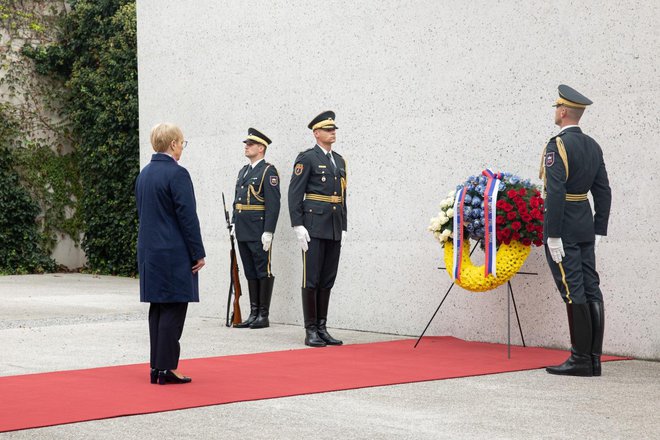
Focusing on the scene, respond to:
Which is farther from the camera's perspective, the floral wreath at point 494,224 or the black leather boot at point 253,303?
the black leather boot at point 253,303

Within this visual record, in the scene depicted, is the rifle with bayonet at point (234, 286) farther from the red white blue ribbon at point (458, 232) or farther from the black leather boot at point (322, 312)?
the red white blue ribbon at point (458, 232)

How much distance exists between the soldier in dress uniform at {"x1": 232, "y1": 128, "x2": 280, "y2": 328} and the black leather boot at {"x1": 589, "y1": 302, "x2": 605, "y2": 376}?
370 cm

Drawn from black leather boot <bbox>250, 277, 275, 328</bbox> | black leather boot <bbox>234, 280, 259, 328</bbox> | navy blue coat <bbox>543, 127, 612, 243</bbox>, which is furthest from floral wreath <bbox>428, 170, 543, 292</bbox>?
black leather boot <bbox>234, 280, 259, 328</bbox>

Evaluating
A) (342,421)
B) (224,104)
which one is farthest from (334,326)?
(342,421)

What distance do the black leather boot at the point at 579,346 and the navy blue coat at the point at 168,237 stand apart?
232cm

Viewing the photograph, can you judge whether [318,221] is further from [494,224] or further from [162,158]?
[162,158]

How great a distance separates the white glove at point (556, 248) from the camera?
656cm

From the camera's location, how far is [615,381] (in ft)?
20.7

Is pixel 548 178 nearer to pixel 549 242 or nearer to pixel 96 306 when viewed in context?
pixel 549 242

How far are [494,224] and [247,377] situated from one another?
2.07 meters

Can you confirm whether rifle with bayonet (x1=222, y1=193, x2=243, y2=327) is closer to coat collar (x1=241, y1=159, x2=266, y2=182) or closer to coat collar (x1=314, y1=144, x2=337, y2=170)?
coat collar (x1=241, y1=159, x2=266, y2=182)

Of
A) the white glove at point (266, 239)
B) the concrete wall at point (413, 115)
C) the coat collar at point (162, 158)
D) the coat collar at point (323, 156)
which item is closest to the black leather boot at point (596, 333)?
the concrete wall at point (413, 115)

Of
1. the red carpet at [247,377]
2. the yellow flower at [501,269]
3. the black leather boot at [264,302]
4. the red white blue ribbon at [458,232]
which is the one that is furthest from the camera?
the black leather boot at [264,302]

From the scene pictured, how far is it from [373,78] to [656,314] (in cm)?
336
